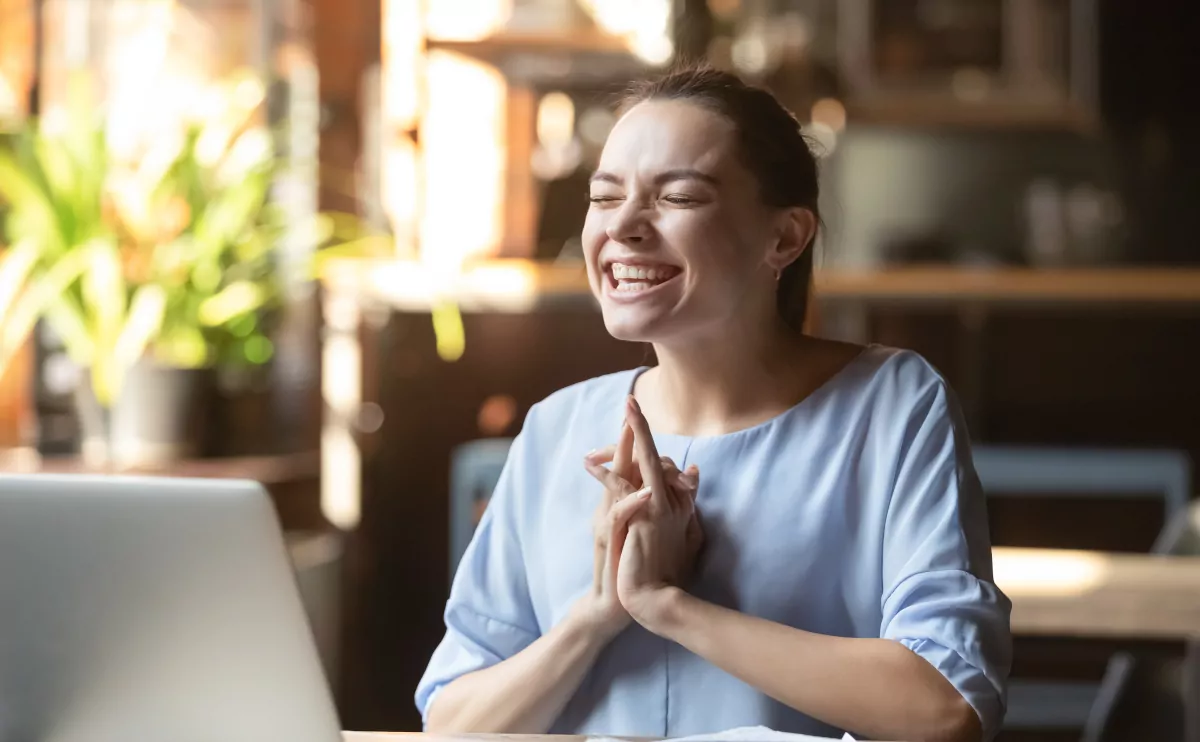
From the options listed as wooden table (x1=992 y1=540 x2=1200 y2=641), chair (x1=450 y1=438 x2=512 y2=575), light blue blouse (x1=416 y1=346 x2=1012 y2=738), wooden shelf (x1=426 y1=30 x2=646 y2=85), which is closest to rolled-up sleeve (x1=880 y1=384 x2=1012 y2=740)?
light blue blouse (x1=416 y1=346 x2=1012 y2=738)

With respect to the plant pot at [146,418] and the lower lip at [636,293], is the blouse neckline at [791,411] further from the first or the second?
the plant pot at [146,418]

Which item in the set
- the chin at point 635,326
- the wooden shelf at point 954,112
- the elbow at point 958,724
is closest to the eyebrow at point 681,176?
the chin at point 635,326

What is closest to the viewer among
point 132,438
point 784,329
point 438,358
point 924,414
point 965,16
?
point 924,414

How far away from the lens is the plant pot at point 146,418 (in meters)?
3.28

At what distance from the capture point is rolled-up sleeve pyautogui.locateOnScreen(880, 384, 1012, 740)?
1.17 meters

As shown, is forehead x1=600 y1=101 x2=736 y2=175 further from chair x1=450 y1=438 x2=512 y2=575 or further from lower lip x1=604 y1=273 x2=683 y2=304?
chair x1=450 y1=438 x2=512 y2=575

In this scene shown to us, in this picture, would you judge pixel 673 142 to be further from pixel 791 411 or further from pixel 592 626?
pixel 592 626

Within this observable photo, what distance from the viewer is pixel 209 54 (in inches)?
152

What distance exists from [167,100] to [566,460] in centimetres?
268

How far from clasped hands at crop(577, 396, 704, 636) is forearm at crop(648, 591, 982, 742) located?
0.11ft

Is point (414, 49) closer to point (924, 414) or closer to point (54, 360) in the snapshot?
point (54, 360)

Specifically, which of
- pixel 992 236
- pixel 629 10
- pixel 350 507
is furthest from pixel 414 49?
pixel 992 236

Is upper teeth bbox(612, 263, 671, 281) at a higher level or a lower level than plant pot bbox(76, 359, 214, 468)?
higher

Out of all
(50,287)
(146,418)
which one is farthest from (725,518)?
(146,418)
